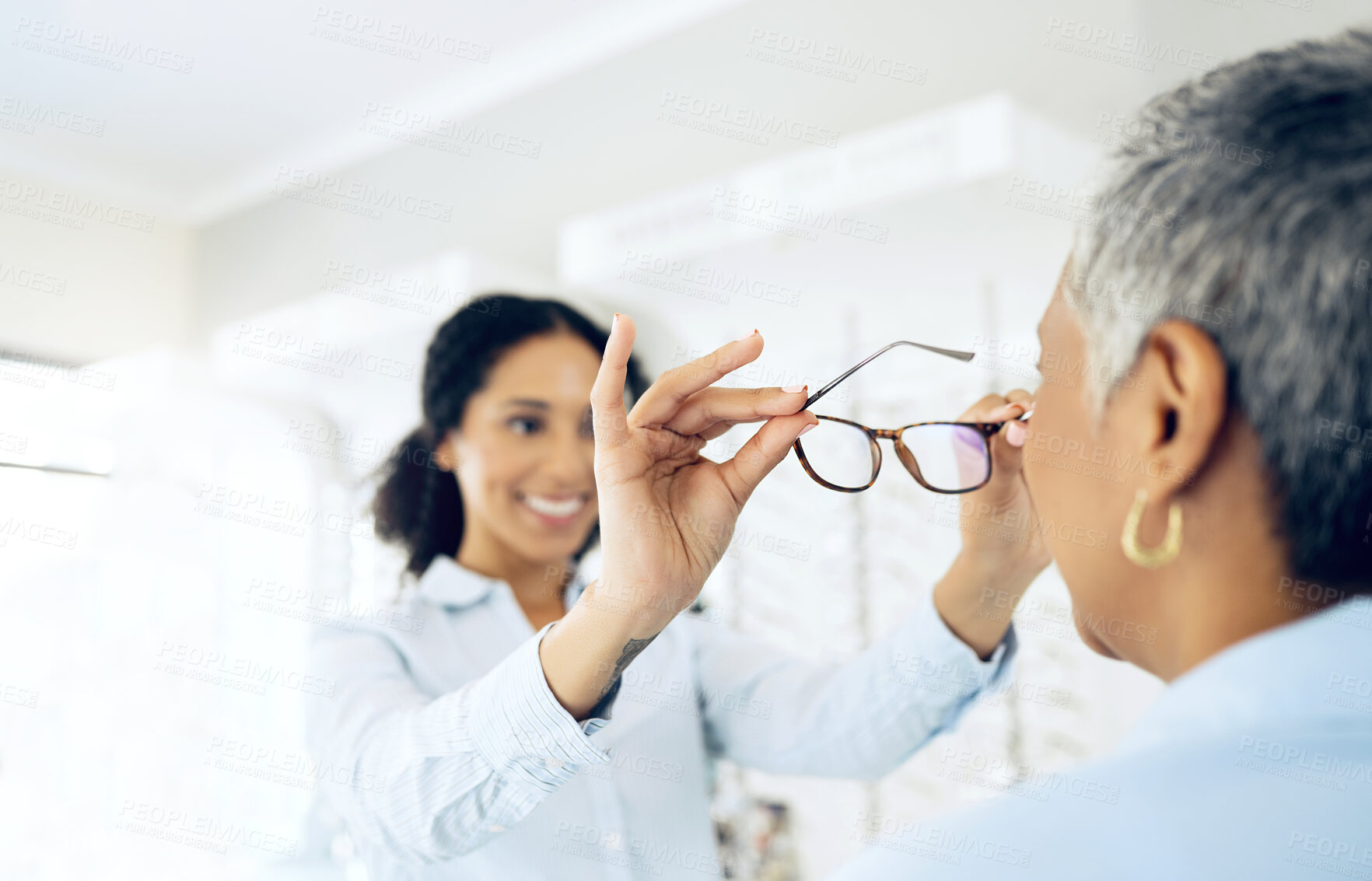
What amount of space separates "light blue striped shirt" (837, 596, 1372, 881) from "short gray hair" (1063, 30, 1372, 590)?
60mm

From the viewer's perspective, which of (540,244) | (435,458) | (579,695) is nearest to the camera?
(579,695)

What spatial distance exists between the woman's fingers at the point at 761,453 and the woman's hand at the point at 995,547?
0.22 m

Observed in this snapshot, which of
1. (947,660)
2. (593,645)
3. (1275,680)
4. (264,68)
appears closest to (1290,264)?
(1275,680)

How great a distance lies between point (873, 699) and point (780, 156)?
5.08ft

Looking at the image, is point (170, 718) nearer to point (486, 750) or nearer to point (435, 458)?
point (435, 458)

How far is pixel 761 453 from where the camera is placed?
0.78 meters

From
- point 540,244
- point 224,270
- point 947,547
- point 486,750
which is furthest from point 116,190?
point 486,750

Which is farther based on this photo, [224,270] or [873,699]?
[224,270]

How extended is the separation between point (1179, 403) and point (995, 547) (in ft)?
1.63

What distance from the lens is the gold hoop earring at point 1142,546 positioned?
0.53 m

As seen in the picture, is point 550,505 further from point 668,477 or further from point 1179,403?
point 1179,403

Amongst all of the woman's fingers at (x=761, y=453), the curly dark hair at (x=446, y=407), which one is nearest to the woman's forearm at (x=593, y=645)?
the woman's fingers at (x=761, y=453)

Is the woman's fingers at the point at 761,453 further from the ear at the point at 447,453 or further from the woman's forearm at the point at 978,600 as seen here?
the ear at the point at 447,453

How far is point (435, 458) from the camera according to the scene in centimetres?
172
